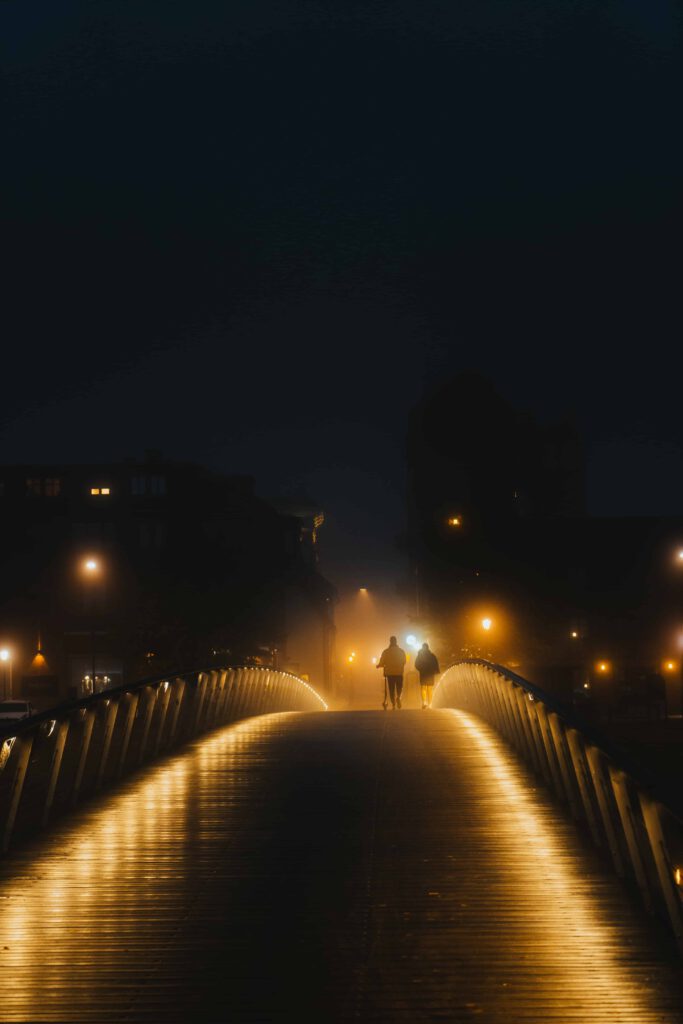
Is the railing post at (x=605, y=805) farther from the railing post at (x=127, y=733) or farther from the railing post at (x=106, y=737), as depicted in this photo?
the railing post at (x=127, y=733)

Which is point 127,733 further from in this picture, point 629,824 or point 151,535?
point 151,535

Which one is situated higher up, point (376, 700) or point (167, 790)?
point (376, 700)

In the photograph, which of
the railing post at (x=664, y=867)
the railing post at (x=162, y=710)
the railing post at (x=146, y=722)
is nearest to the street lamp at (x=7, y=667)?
the railing post at (x=162, y=710)

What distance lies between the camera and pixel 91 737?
64.1ft

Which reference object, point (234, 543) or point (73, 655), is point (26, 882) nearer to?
point (73, 655)

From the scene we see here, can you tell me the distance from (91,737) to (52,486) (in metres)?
63.2

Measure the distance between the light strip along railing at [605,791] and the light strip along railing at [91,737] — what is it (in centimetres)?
418

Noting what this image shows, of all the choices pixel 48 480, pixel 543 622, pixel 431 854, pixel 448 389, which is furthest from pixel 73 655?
pixel 431 854

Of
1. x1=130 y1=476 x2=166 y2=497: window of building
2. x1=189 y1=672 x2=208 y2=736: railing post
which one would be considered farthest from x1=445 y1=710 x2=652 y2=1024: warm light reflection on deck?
x1=130 y1=476 x2=166 y2=497: window of building

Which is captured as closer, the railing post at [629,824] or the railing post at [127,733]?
the railing post at [629,824]

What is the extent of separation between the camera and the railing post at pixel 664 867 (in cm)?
764

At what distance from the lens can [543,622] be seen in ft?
247

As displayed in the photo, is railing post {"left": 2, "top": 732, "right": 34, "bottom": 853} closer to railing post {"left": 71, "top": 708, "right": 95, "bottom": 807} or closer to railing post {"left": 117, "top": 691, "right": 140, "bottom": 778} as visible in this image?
railing post {"left": 71, "top": 708, "right": 95, "bottom": 807}

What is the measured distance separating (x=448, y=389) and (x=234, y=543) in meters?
16.9
